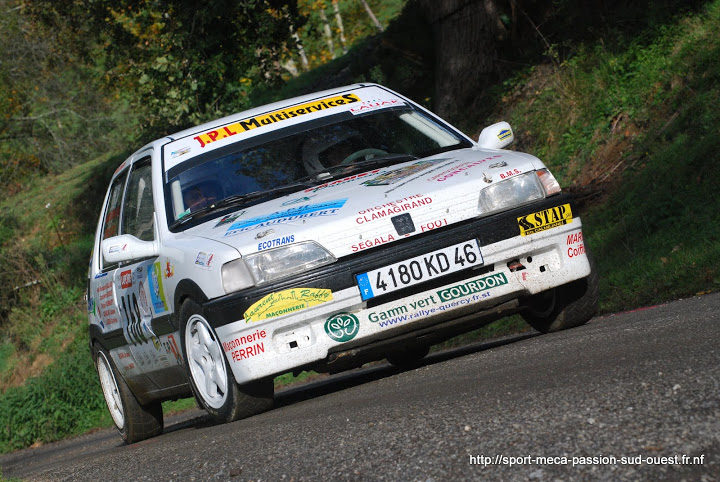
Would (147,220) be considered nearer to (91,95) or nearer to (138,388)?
(138,388)

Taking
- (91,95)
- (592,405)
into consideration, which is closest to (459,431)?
(592,405)

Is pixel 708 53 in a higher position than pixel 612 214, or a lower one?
higher

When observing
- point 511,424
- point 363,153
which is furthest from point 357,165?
point 511,424

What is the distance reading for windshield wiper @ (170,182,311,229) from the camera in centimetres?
628

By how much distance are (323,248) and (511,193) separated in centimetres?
115

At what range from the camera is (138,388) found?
741cm

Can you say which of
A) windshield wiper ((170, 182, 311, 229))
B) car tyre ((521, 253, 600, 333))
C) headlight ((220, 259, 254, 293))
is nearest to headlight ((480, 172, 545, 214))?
car tyre ((521, 253, 600, 333))

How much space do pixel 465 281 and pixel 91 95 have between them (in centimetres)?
3196

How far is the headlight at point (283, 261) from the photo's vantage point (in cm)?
538

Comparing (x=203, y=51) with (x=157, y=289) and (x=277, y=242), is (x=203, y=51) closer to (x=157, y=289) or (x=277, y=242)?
(x=157, y=289)

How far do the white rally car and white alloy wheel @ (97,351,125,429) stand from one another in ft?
2.14

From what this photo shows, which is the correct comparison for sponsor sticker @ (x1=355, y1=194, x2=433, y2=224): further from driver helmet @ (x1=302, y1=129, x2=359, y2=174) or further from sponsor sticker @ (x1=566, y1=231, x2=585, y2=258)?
driver helmet @ (x1=302, y1=129, x2=359, y2=174)

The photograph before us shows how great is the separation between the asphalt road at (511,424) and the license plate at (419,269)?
0.51 m

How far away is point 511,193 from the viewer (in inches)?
229
